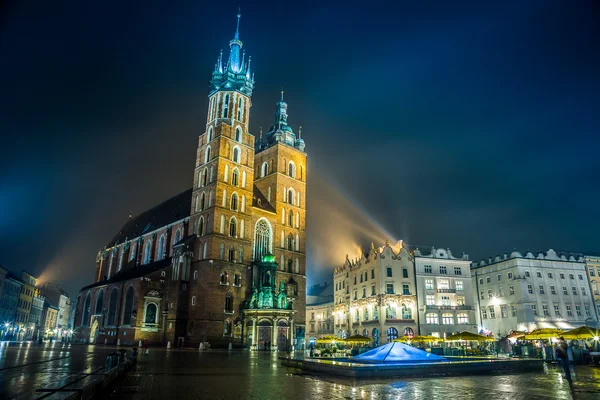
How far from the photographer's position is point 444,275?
202 feet

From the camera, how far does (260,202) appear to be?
6078 cm

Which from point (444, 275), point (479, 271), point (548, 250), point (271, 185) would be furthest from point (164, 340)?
point (548, 250)

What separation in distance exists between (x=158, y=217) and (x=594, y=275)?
7146 cm

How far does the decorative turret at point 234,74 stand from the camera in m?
62.7

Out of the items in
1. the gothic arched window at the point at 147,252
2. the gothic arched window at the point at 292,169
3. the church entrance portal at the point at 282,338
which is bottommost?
the church entrance portal at the point at 282,338

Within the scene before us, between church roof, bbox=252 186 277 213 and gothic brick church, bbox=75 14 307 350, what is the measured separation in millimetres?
214

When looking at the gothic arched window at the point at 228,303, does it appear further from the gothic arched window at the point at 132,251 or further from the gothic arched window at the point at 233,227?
the gothic arched window at the point at 132,251

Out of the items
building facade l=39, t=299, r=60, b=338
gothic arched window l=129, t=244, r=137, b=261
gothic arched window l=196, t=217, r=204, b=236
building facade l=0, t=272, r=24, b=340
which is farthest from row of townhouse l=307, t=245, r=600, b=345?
building facade l=39, t=299, r=60, b=338

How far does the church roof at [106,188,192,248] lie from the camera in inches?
2503

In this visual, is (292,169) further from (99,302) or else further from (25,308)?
(25,308)

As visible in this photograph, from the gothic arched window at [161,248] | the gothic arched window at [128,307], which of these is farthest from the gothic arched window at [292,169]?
the gothic arched window at [128,307]

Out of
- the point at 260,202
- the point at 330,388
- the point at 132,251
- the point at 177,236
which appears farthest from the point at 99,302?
the point at 330,388

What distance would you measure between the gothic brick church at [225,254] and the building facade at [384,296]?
971 centimetres

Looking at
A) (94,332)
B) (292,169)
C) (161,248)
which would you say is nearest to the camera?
(94,332)
